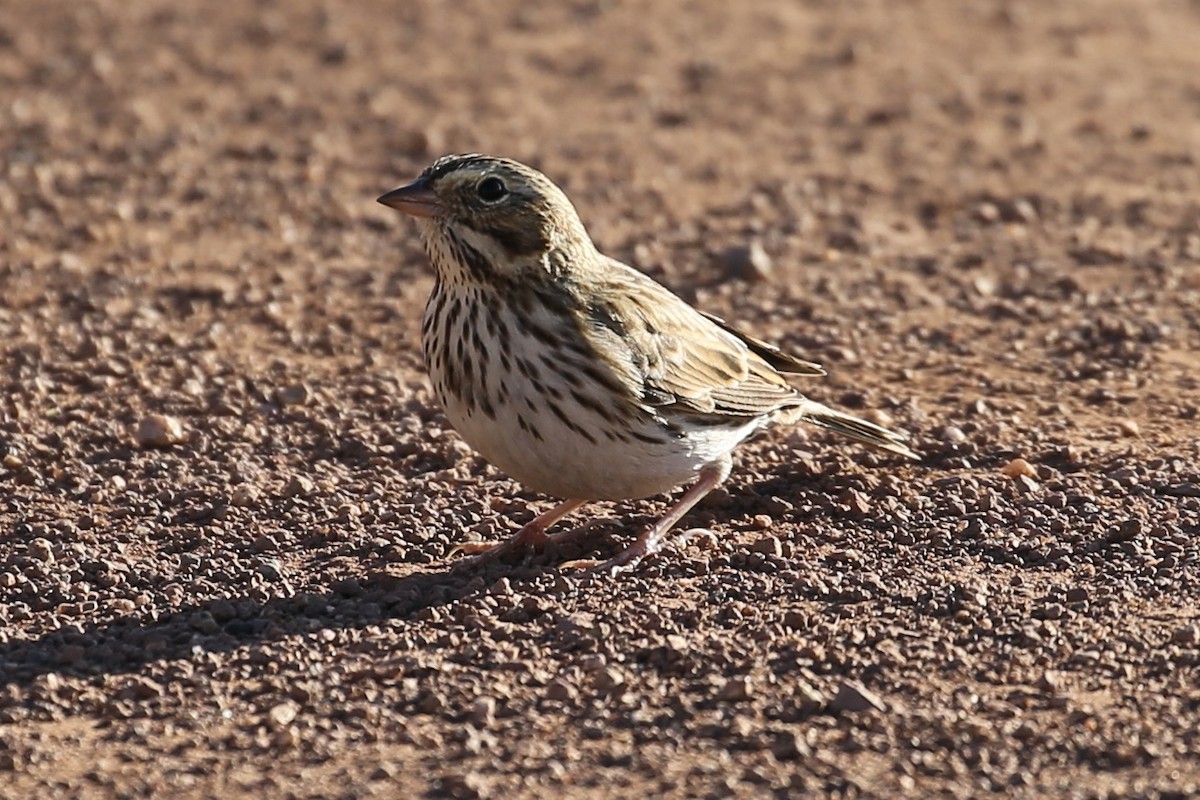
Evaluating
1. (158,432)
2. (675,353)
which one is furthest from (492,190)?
(158,432)

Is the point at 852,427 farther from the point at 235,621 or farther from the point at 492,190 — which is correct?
the point at 235,621

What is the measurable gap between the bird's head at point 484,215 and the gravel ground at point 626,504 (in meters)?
1.21

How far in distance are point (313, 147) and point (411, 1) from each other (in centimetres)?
363

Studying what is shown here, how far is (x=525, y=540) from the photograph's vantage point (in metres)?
7.79

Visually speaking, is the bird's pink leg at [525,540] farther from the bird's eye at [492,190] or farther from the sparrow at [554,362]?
the bird's eye at [492,190]

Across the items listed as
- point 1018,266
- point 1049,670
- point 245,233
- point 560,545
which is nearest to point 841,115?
point 1018,266

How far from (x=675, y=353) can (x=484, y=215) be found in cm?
96

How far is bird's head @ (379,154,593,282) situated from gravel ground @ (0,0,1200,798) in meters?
1.21

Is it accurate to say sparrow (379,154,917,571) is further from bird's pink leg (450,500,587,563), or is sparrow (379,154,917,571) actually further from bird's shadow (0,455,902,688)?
bird's shadow (0,455,902,688)

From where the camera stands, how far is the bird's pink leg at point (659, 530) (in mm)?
7555

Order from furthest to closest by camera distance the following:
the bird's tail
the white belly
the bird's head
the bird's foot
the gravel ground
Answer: the bird's tail
the bird's foot
the bird's head
the white belly
the gravel ground

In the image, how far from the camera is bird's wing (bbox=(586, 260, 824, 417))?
7523mm

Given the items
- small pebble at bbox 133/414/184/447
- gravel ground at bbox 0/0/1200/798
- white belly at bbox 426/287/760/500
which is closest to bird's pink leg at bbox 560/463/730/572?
gravel ground at bbox 0/0/1200/798

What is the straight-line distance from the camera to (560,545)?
7.89 meters
